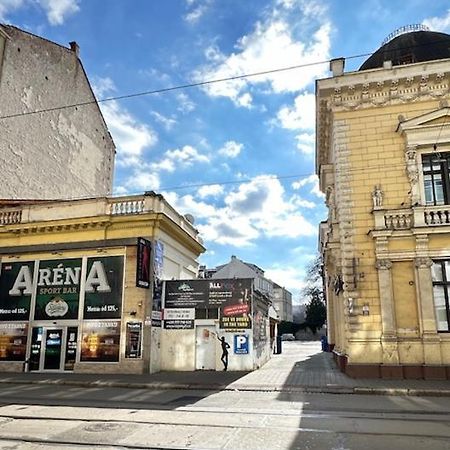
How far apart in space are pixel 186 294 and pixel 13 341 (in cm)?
816

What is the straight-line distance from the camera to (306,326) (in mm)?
69250

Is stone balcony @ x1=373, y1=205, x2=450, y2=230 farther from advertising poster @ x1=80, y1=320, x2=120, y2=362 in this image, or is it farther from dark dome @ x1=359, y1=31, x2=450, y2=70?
advertising poster @ x1=80, y1=320, x2=120, y2=362

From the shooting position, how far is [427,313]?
1591 centimetres

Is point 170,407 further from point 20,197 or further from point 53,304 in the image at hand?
point 20,197

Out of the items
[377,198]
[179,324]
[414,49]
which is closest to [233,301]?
[179,324]

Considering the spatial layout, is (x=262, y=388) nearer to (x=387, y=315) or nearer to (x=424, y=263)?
(x=387, y=315)

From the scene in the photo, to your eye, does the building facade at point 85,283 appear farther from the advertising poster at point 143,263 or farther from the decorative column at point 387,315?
the decorative column at point 387,315

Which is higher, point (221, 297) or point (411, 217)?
point (411, 217)

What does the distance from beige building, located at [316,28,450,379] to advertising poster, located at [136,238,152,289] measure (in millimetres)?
8215

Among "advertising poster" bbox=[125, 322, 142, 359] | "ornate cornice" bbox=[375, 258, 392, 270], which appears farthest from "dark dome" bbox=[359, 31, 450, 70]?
"advertising poster" bbox=[125, 322, 142, 359]

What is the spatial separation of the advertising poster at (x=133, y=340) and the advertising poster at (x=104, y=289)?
0.86m

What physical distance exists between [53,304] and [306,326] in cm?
5442

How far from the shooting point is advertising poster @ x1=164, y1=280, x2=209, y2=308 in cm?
2042

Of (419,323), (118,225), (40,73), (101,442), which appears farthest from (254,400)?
(40,73)
